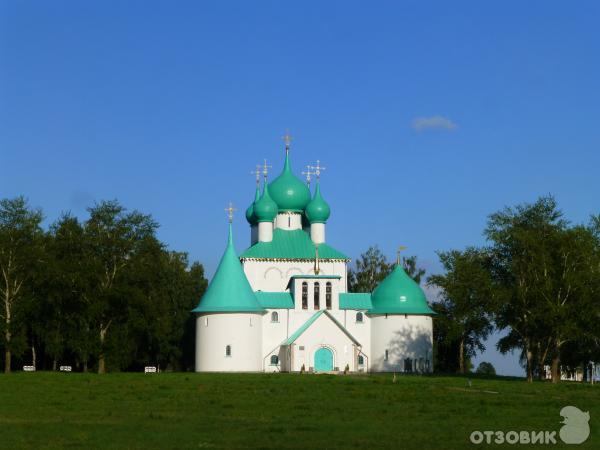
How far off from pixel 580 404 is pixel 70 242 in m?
35.1

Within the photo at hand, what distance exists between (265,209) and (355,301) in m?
9.38

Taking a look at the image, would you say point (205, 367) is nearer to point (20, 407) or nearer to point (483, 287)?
point (483, 287)

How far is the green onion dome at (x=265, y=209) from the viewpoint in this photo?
232ft

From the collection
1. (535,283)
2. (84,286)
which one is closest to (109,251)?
(84,286)

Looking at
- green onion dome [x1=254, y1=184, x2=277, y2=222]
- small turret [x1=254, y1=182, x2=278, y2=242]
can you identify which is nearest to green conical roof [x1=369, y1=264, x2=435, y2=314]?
small turret [x1=254, y1=182, x2=278, y2=242]

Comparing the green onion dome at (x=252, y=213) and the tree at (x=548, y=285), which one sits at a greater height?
the green onion dome at (x=252, y=213)

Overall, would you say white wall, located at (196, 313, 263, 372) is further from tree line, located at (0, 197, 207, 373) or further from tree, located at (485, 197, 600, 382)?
tree, located at (485, 197, 600, 382)

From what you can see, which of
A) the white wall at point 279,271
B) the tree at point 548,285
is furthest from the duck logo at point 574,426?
the white wall at point 279,271

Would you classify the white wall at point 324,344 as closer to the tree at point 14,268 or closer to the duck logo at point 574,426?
the tree at point 14,268

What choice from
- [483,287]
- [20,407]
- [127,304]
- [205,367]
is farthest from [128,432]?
[205,367]

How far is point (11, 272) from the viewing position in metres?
58.7

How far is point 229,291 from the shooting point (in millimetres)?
62375

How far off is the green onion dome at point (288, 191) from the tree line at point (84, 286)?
13688mm

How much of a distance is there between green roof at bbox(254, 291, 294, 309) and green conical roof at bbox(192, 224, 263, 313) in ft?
5.63
